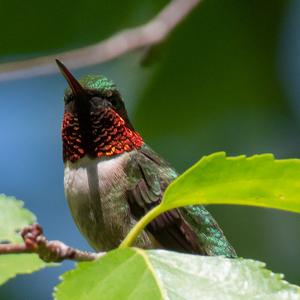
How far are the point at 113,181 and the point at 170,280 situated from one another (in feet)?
7.69

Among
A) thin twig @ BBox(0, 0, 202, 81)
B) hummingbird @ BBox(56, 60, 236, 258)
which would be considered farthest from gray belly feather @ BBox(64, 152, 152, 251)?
thin twig @ BBox(0, 0, 202, 81)

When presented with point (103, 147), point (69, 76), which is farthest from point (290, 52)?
point (69, 76)

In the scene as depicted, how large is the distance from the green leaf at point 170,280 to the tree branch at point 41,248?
5.4 inches

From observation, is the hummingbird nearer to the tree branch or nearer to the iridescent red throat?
the iridescent red throat

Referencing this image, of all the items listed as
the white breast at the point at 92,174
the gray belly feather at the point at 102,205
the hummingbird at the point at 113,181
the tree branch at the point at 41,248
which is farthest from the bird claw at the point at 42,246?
the white breast at the point at 92,174

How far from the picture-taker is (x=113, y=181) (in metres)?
4.70

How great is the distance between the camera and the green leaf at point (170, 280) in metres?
2.32

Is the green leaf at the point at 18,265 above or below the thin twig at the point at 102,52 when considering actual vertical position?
below

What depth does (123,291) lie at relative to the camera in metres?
2.33

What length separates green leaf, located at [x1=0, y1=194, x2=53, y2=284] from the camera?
2.92 m

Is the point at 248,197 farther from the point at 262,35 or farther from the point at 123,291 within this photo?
the point at 262,35

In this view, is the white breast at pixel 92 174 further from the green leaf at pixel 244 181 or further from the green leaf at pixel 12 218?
the green leaf at pixel 244 181

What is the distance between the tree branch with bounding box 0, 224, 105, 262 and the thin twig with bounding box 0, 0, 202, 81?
153 centimetres

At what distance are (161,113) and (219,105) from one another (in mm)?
528
